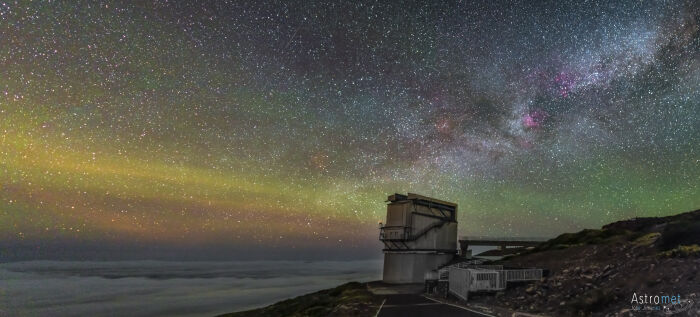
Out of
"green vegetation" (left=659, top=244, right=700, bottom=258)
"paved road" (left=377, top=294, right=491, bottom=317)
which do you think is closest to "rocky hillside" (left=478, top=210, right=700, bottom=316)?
"green vegetation" (left=659, top=244, right=700, bottom=258)

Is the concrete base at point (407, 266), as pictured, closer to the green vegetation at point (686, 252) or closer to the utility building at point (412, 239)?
the utility building at point (412, 239)

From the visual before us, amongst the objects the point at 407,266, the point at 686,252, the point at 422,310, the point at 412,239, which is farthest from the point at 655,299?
the point at 407,266

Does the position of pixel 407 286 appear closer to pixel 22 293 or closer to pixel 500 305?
pixel 500 305

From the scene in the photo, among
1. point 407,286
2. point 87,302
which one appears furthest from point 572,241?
point 87,302

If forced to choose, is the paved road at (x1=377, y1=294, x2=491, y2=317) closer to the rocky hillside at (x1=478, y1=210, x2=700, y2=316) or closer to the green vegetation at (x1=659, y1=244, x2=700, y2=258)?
the rocky hillside at (x1=478, y1=210, x2=700, y2=316)

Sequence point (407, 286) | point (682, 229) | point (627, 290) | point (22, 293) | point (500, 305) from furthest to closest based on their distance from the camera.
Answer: point (22, 293), point (407, 286), point (682, 229), point (500, 305), point (627, 290)

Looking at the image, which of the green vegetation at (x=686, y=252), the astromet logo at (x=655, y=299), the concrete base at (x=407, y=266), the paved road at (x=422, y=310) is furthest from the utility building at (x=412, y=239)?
the astromet logo at (x=655, y=299)

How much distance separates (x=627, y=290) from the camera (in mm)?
19219

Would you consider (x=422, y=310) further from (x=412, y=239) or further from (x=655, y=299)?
(x=412, y=239)

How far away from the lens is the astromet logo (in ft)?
53.9

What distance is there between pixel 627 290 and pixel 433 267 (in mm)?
31122

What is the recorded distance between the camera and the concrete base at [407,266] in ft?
154

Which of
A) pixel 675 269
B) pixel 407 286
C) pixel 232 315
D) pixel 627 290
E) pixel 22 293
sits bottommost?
pixel 22 293

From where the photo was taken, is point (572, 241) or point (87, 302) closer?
point (572, 241)
